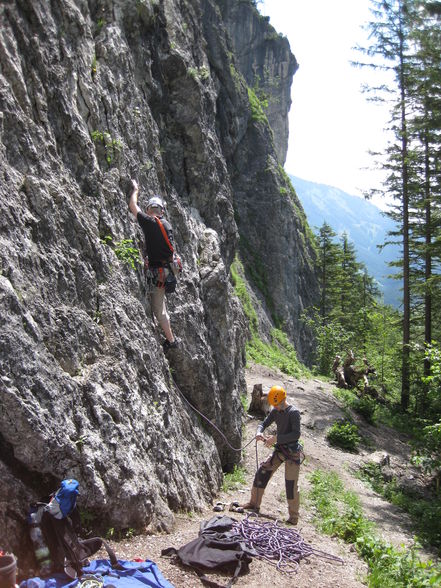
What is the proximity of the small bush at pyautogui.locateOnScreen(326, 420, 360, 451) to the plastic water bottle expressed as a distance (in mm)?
11930

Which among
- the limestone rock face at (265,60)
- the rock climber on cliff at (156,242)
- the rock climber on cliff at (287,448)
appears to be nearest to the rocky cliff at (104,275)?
the rock climber on cliff at (156,242)

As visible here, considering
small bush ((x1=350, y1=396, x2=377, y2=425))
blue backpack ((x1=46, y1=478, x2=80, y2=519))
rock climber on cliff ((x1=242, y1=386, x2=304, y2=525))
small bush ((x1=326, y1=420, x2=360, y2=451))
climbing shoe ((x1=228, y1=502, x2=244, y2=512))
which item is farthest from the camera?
small bush ((x1=350, y1=396, x2=377, y2=425))

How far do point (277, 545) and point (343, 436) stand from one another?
9.36 m

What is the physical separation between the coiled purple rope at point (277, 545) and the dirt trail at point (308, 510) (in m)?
0.11

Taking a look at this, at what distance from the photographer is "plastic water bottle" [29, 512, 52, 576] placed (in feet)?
14.1

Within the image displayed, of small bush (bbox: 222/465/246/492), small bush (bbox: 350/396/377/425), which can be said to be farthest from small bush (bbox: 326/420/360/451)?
small bush (bbox: 222/465/246/492)

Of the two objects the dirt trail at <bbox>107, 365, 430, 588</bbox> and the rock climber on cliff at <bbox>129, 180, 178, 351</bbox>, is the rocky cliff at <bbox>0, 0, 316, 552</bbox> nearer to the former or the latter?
the rock climber on cliff at <bbox>129, 180, 178, 351</bbox>

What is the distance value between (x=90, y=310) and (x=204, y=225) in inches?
271

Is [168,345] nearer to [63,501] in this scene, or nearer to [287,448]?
[287,448]

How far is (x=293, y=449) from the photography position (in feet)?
24.7

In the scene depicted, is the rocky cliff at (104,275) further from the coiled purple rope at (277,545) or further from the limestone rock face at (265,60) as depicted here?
the limestone rock face at (265,60)

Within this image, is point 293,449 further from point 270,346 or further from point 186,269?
point 270,346

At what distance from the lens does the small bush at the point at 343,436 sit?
14.9 meters

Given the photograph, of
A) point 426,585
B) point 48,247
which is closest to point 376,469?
point 426,585
